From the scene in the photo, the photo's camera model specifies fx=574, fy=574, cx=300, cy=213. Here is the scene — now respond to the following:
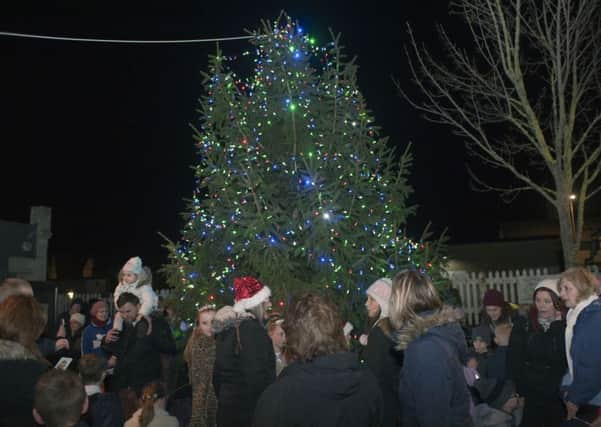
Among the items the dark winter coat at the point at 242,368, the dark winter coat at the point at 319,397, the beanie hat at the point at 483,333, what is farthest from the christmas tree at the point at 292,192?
the dark winter coat at the point at 319,397

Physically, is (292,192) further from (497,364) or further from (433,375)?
(433,375)

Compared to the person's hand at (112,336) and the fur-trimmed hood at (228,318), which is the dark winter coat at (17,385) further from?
the person's hand at (112,336)

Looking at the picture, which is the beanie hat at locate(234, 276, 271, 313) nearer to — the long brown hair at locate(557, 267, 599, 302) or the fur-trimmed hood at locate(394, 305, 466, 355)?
the fur-trimmed hood at locate(394, 305, 466, 355)

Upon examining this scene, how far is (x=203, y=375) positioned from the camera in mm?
5551

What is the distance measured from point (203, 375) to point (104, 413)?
1555mm

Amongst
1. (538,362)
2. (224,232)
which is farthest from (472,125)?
(538,362)

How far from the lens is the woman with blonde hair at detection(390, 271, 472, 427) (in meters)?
3.12

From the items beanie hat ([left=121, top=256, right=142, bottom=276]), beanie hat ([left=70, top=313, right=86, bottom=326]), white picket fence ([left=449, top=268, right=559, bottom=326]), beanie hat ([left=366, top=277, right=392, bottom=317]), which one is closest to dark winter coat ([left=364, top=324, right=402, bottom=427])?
beanie hat ([left=366, top=277, right=392, bottom=317])

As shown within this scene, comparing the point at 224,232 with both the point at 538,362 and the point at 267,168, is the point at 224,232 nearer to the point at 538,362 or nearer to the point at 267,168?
the point at 267,168

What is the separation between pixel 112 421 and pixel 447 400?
2.36 meters

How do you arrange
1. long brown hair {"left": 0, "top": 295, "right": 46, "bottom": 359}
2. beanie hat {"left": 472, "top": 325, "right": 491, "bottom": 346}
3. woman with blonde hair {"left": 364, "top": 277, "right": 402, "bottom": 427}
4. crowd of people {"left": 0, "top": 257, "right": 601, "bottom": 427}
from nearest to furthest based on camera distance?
crowd of people {"left": 0, "top": 257, "right": 601, "bottom": 427} < long brown hair {"left": 0, "top": 295, "right": 46, "bottom": 359} < woman with blonde hair {"left": 364, "top": 277, "right": 402, "bottom": 427} < beanie hat {"left": 472, "top": 325, "right": 491, "bottom": 346}

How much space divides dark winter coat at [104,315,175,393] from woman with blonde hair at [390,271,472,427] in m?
3.40

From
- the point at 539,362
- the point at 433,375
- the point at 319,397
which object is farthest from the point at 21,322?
the point at 539,362

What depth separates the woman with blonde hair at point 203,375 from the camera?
5.48 metres
